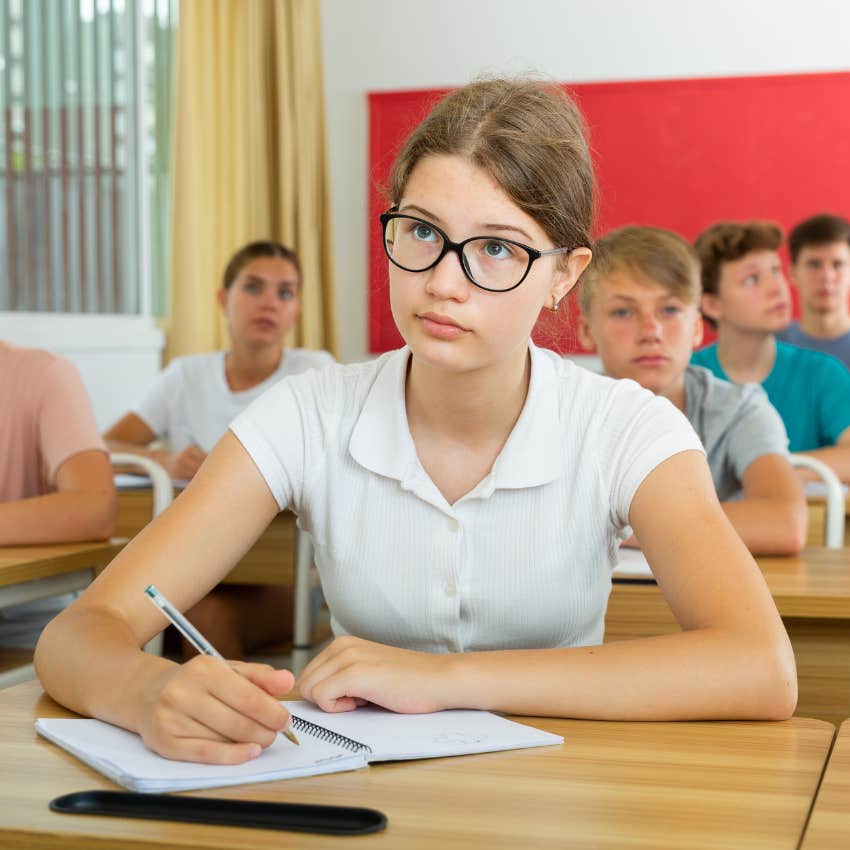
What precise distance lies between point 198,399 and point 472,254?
3111 millimetres

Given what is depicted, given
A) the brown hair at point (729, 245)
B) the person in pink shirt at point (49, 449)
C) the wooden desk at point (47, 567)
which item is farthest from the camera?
the brown hair at point (729, 245)

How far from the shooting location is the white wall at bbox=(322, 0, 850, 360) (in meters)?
6.25

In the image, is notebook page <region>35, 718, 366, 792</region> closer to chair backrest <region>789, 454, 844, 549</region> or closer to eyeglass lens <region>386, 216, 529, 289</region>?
eyeglass lens <region>386, 216, 529, 289</region>

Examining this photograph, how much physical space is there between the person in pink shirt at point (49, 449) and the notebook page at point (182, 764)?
4.27 feet

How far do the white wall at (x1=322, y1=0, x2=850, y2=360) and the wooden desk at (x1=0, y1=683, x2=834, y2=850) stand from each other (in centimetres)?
550

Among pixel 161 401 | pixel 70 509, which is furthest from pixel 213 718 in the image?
pixel 161 401

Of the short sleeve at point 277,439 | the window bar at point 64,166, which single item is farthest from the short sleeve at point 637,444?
A: the window bar at point 64,166

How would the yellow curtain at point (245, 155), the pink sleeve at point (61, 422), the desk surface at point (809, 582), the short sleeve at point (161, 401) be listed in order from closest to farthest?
the desk surface at point (809, 582)
the pink sleeve at point (61, 422)
the short sleeve at point (161, 401)
the yellow curtain at point (245, 155)

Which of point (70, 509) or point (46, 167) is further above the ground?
point (46, 167)

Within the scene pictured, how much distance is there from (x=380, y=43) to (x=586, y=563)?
574 centimetres

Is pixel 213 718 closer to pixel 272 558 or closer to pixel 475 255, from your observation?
pixel 475 255

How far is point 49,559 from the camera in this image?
2104 millimetres

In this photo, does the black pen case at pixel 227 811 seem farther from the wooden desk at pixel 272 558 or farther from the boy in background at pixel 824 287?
the boy in background at pixel 824 287

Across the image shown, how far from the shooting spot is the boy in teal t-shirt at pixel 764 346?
12.1 ft
